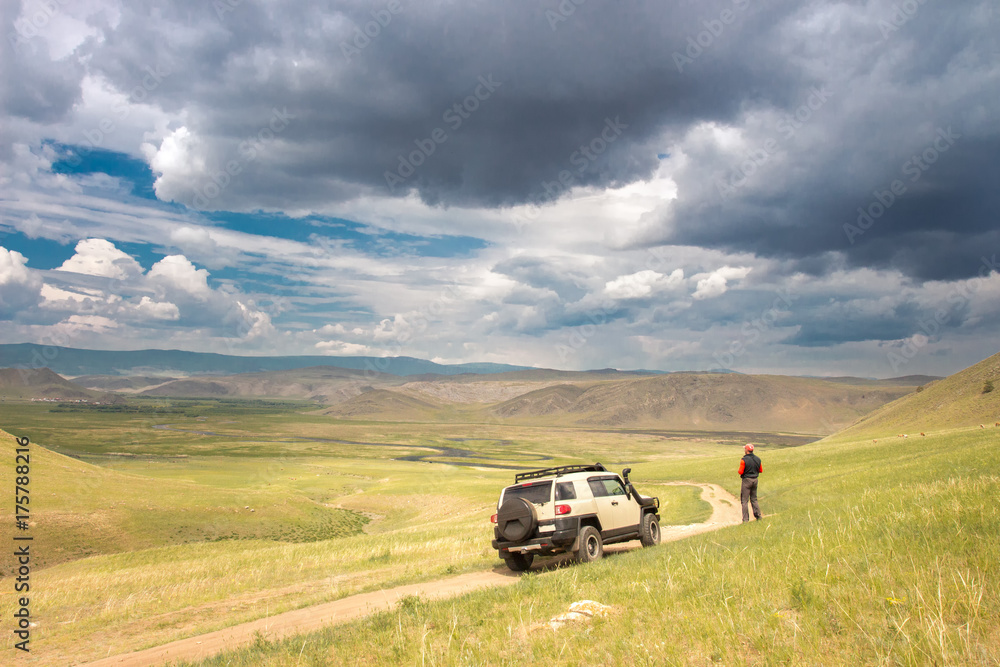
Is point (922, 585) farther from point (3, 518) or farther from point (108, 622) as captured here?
point (3, 518)

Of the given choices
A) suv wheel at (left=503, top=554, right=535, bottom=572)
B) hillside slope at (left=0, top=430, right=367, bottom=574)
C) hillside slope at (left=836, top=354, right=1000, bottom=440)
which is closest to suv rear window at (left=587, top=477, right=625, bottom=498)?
suv wheel at (left=503, top=554, right=535, bottom=572)

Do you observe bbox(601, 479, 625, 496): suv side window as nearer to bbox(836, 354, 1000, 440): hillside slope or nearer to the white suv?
the white suv

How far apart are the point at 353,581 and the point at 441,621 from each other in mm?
9369

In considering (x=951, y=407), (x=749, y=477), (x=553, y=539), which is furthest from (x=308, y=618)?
(x=951, y=407)

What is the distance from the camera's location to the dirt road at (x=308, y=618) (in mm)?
10602

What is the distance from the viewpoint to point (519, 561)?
15.2 meters

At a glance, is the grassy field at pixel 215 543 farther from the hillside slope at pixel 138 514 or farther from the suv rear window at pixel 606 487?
the suv rear window at pixel 606 487

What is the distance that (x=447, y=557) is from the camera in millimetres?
19281

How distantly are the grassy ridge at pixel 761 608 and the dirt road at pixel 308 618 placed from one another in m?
2.09

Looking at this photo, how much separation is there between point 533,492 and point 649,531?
4.18 metres

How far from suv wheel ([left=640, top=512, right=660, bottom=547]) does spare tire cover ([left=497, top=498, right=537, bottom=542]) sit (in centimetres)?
404

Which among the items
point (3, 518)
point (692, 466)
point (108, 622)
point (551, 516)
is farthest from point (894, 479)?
point (3, 518)

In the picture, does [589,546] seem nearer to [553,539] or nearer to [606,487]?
[553,539]

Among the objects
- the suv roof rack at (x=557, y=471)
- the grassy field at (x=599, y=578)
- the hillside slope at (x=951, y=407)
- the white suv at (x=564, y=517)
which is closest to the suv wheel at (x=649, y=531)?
the white suv at (x=564, y=517)
